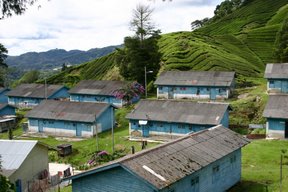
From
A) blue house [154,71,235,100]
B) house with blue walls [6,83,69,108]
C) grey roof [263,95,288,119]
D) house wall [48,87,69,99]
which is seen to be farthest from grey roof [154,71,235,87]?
house with blue walls [6,83,69,108]

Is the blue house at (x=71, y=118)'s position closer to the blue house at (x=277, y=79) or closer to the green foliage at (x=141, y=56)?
the green foliage at (x=141, y=56)

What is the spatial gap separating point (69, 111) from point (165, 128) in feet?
53.2

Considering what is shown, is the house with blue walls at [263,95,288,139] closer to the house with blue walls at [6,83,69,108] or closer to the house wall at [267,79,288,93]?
the house wall at [267,79,288,93]

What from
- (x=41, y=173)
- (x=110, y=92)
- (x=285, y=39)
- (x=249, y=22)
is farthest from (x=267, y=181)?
(x=249, y=22)

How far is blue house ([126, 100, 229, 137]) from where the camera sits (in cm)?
4572

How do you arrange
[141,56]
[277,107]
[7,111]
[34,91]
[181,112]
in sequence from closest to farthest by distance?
[277,107] < [181,112] < [141,56] < [7,111] < [34,91]

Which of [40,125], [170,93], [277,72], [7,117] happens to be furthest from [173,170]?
[7,117]

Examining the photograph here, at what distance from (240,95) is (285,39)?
19.9 metres

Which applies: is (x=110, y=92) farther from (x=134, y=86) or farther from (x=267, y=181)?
(x=267, y=181)

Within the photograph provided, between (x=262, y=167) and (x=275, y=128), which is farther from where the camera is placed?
(x=275, y=128)

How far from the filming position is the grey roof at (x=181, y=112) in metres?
45.7

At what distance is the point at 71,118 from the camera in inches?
2170

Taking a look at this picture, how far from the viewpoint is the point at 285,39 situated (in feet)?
242

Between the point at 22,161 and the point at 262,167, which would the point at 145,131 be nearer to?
the point at 262,167
